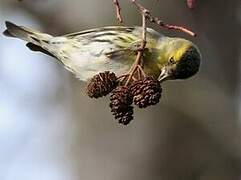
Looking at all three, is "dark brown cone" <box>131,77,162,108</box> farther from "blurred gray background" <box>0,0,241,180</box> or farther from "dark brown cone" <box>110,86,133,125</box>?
"blurred gray background" <box>0,0,241,180</box>

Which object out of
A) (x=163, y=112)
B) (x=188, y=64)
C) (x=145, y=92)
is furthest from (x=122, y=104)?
(x=163, y=112)

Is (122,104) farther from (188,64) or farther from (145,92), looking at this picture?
(188,64)

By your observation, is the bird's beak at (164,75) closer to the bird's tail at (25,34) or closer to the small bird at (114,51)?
the small bird at (114,51)

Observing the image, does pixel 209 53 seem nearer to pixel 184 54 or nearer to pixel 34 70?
pixel 184 54

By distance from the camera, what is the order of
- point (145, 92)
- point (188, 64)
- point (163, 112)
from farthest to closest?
point (163, 112) < point (188, 64) < point (145, 92)

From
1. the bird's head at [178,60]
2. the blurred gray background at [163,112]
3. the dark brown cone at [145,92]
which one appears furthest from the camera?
the blurred gray background at [163,112]

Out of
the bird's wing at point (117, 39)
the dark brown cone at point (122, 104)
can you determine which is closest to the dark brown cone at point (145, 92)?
the dark brown cone at point (122, 104)

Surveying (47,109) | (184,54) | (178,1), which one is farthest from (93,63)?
(47,109)
